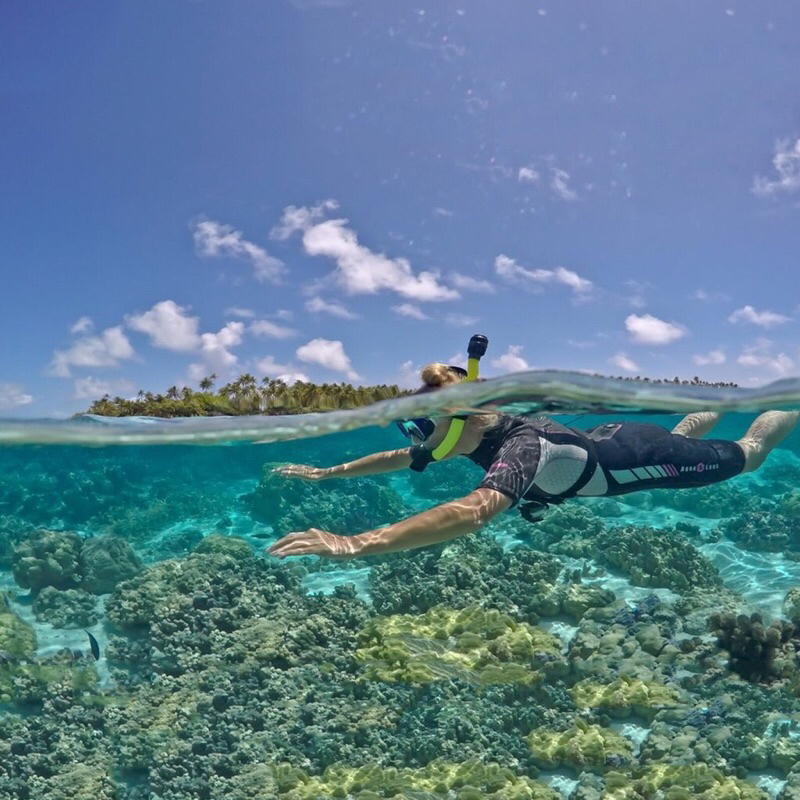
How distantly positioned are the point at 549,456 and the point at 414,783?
4.52 meters

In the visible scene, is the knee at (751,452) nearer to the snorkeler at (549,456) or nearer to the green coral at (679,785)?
the snorkeler at (549,456)

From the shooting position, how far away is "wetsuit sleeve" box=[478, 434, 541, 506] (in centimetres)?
463

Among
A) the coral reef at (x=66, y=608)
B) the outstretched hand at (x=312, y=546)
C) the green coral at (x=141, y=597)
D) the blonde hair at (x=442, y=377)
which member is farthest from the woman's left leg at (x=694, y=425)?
the coral reef at (x=66, y=608)

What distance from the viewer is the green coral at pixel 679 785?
7.04m

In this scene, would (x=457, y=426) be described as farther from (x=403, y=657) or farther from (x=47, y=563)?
(x=47, y=563)

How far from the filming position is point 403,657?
9250mm

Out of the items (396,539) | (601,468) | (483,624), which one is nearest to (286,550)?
(396,539)

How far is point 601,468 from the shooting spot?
6.11m

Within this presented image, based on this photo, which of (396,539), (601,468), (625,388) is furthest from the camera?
(625,388)

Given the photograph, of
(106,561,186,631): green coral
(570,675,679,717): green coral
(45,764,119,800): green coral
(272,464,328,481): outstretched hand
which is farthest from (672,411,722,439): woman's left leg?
(106,561,186,631): green coral

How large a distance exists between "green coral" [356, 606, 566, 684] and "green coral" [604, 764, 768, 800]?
1773 millimetres

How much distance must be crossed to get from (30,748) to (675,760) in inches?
328

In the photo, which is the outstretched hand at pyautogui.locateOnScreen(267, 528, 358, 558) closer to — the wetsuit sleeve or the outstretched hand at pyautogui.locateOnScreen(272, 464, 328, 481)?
the wetsuit sleeve

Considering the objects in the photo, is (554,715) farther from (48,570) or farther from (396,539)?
(48,570)
